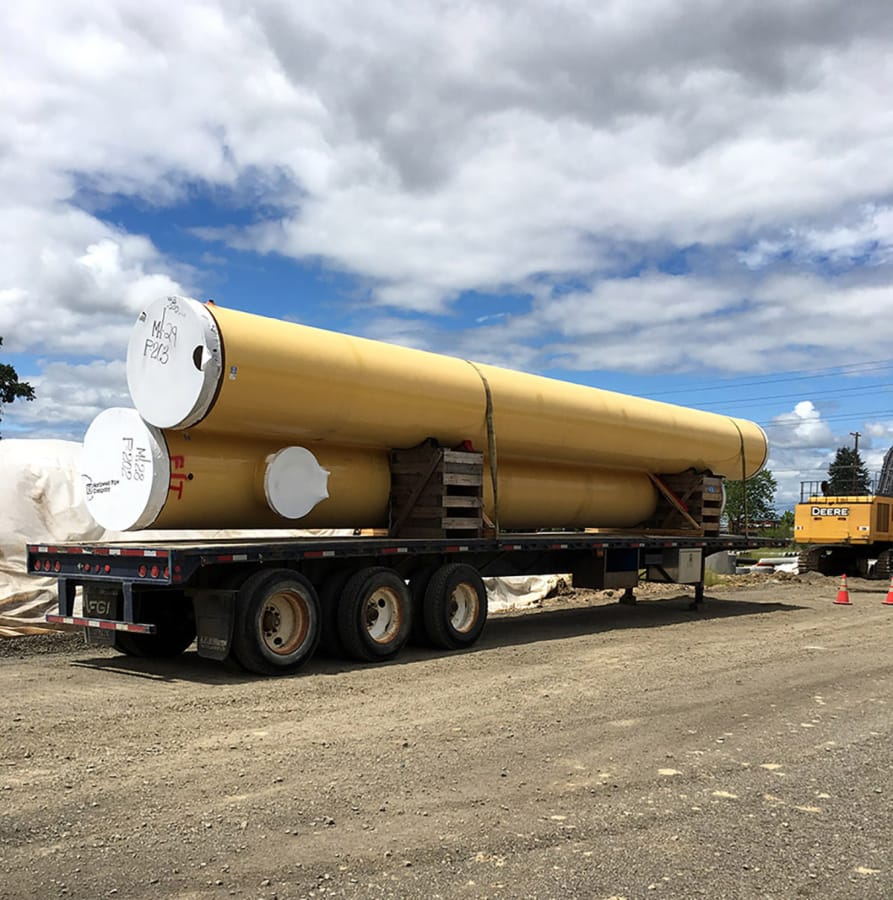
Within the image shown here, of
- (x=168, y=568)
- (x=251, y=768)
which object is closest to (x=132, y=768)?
(x=251, y=768)

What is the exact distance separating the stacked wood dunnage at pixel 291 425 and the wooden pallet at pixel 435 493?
0.31ft

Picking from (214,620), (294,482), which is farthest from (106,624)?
(294,482)

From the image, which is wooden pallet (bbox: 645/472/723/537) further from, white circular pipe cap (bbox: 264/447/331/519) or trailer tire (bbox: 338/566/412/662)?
white circular pipe cap (bbox: 264/447/331/519)

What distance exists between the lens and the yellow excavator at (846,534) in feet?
82.6

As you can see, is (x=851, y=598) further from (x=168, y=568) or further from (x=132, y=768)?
(x=132, y=768)

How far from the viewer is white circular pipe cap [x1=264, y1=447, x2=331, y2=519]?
32.8 ft

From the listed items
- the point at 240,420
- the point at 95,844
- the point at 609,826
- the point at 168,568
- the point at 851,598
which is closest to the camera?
the point at 95,844

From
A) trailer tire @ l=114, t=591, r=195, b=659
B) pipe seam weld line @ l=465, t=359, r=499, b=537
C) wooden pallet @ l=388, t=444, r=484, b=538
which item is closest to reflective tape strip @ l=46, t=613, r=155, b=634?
trailer tire @ l=114, t=591, r=195, b=659

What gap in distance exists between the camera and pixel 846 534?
25.3 metres

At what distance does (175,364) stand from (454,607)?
13.8 ft

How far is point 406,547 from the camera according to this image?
408 inches

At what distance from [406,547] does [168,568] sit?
2849mm

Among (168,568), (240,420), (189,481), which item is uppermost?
(240,420)

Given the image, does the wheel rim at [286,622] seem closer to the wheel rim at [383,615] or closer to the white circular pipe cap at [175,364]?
the wheel rim at [383,615]
